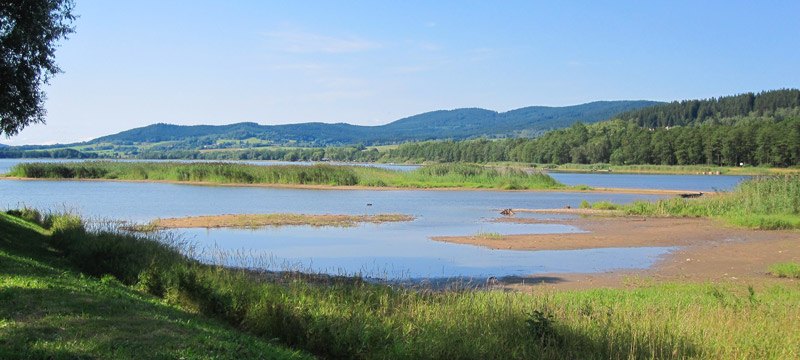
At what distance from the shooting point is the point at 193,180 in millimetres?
59906

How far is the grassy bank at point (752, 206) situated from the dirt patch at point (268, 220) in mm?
14052

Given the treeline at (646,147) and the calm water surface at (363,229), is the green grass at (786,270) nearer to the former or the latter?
the calm water surface at (363,229)

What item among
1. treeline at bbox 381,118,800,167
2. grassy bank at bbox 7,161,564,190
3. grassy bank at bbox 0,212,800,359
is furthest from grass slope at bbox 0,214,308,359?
treeline at bbox 381,118,800,167

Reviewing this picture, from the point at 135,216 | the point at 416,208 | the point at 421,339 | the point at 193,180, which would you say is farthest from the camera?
the point at 193,180

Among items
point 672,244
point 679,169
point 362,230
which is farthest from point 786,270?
point 679,169

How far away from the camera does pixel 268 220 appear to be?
91.4 ft

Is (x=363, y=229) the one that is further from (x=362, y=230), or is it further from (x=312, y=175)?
(x=312, y=175)

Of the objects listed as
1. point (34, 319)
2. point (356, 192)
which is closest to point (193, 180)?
point (356, 192)

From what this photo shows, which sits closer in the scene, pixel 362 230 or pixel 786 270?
pixel 786 270

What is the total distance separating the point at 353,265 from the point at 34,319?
411 inches

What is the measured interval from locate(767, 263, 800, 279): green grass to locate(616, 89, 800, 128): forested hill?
510 feet

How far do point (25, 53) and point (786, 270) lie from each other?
68.5ft

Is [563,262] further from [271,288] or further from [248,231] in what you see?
[248,231]

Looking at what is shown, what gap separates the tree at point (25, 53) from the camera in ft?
53.0
